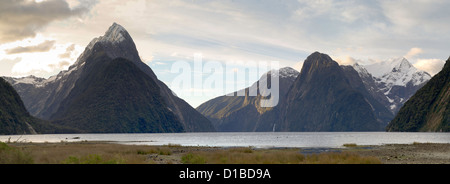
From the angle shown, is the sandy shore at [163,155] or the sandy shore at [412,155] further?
the sandy shore at [412,155]

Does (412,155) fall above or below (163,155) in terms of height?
above

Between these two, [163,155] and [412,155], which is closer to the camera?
[412,155]

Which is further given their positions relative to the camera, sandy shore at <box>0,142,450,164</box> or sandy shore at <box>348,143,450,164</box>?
sandy shore at <box>348,143,450,164</box>
